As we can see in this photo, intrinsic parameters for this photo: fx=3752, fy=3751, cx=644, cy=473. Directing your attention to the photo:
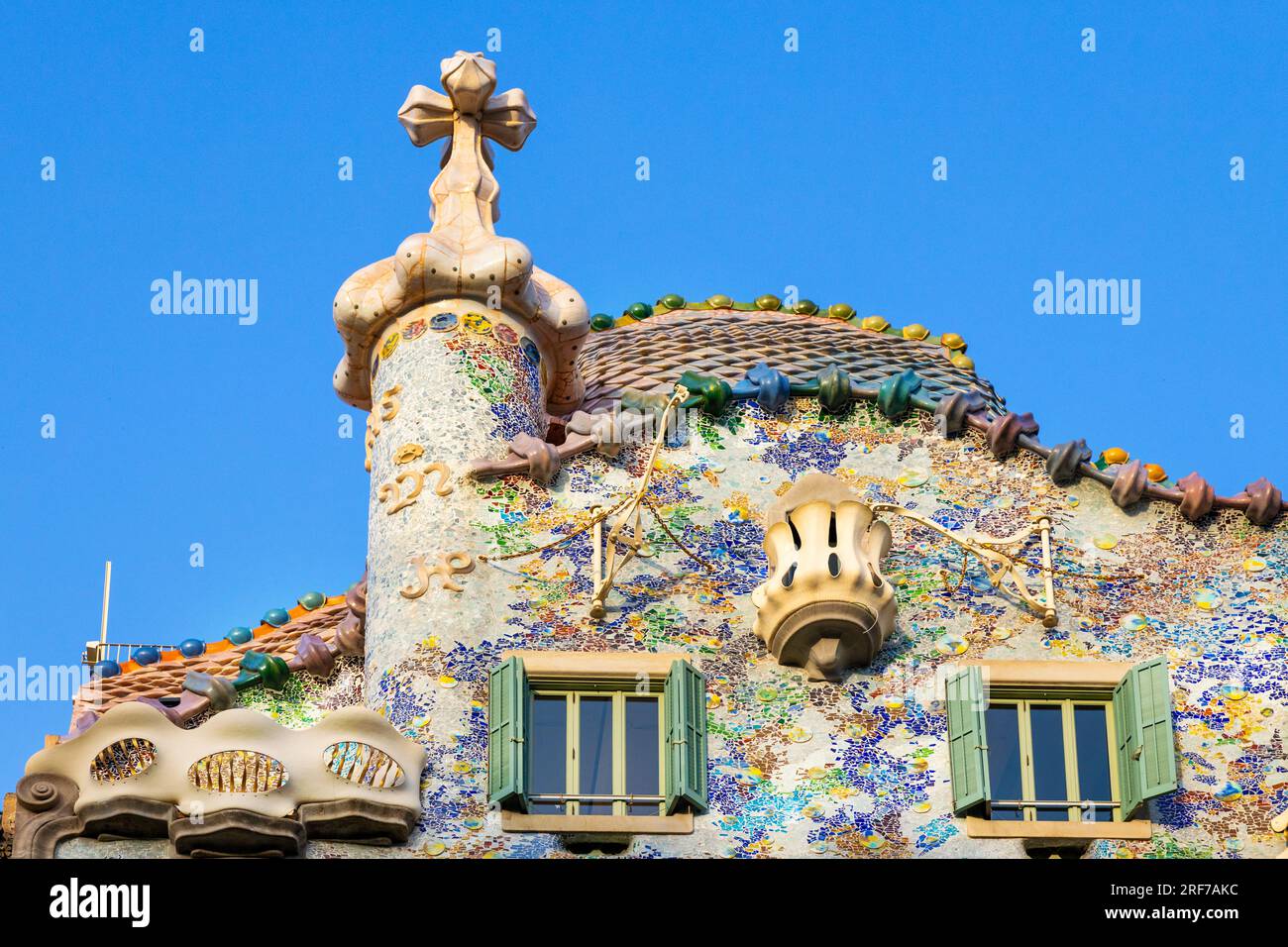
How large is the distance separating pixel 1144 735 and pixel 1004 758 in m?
0.88

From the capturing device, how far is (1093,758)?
23.4 m

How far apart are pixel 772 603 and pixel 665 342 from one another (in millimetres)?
4486

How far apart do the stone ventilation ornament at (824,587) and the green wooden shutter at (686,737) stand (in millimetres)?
644

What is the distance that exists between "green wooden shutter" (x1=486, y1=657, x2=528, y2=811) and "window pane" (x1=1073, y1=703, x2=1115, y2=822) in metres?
3.45

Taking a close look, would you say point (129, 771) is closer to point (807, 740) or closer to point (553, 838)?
point (553, 838)

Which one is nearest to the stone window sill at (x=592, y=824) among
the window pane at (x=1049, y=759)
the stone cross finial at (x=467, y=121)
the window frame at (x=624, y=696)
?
the window frame at (x=624, y=696)

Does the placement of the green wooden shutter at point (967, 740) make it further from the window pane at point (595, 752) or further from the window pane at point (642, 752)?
the window pane at point (595, 752)

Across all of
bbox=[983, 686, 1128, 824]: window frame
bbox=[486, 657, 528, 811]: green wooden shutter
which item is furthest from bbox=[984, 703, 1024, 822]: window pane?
bbox=[486, 657, 528, 811]: green wooden shutter

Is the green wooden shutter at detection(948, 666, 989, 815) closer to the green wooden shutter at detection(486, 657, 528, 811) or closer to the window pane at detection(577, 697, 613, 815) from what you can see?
the window pane at detection(577, 697, 613, 815)

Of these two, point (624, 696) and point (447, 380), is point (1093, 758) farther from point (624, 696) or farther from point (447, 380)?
point (447, 380)

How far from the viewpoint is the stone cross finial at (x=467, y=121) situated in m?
26.5

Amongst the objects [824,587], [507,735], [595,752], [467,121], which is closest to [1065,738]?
[824,587]

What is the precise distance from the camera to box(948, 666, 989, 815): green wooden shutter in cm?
2289

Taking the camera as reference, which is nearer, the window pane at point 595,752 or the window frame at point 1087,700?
the window frame at point 1087,700
